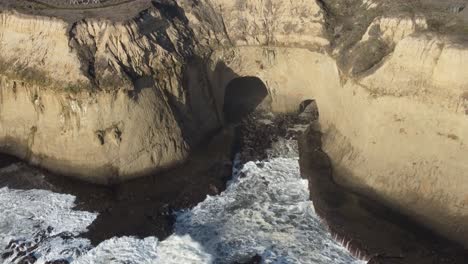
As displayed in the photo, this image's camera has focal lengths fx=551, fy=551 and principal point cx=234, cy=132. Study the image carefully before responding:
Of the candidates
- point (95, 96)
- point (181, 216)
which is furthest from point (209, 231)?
point (95, 96)

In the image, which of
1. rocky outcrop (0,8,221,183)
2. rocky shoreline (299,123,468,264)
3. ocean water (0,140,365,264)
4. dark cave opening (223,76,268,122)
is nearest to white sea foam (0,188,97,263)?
ocean water (0,140,365,264)

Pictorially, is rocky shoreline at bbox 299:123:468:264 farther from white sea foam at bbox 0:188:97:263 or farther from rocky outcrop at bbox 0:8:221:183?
white sea foam at bbox 0:188:97:263

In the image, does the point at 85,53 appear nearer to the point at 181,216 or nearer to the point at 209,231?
the point at 181,216

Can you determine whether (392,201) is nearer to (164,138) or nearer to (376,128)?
(376,128)

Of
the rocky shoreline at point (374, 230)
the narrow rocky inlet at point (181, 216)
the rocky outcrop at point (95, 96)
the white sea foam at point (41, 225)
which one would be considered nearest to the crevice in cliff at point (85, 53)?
the rocky outcrop at point (95, 96)

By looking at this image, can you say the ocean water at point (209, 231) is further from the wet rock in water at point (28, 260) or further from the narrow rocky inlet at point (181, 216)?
the wet rock in water at point (28, 260)

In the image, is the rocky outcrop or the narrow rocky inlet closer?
the narrow rocky inlet
